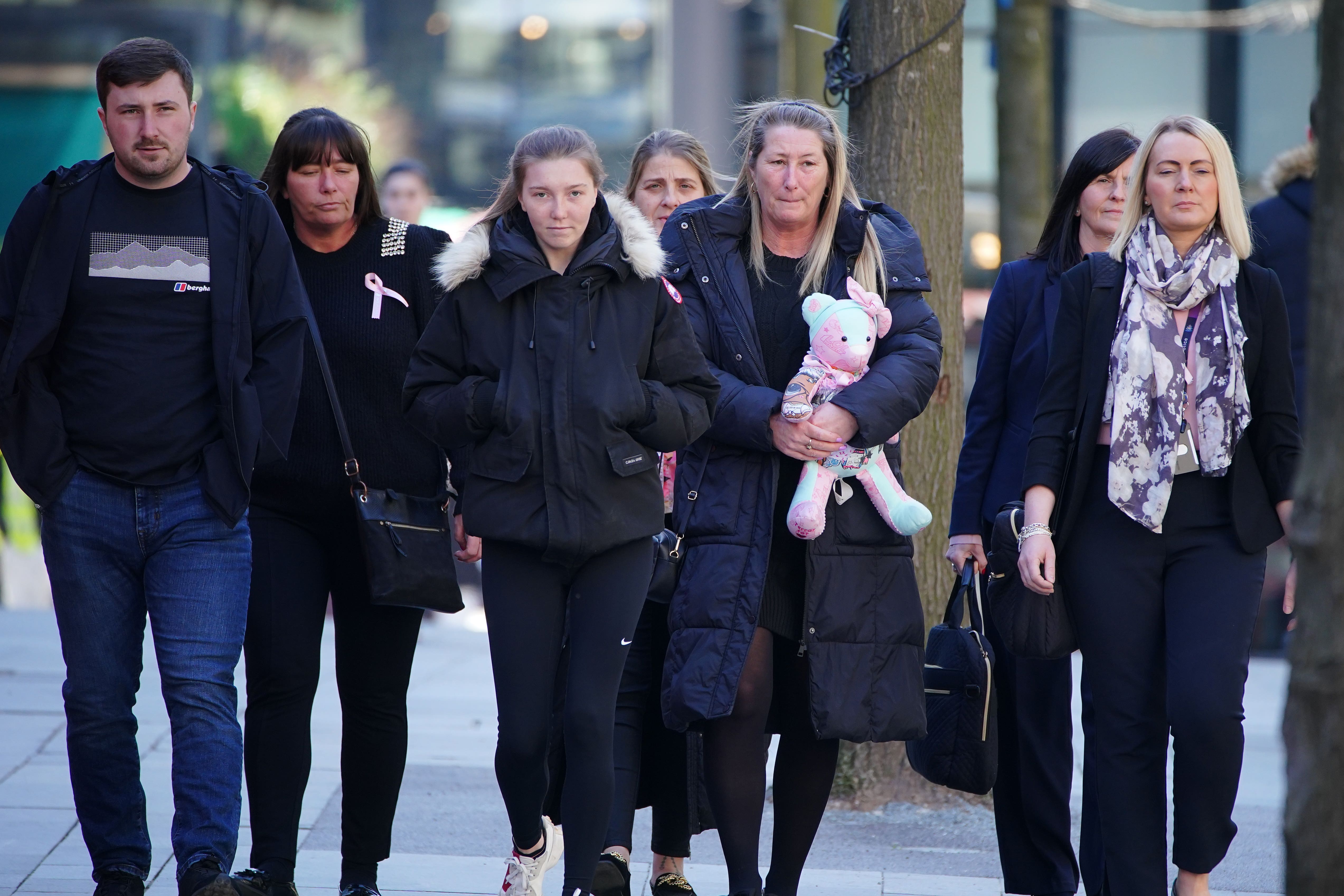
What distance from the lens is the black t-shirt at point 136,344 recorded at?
3701 mm

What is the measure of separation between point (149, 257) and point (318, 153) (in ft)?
1.72

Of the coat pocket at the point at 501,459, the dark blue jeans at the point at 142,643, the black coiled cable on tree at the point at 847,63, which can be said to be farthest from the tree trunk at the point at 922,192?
the dark blue jeans at the point at 142,643

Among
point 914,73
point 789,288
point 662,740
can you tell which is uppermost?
point 914,73

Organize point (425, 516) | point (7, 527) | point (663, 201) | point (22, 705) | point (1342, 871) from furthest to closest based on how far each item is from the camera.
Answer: point (7, 527) → point (22, 705) → point (663, 201) → point (425, 516) → point (1342, 871)

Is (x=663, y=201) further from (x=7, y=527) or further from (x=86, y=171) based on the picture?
(x=7, y=527)

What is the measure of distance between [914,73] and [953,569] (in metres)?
1.61

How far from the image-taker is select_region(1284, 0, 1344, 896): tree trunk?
2129 mm

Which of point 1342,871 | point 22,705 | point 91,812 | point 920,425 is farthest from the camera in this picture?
point 22,705

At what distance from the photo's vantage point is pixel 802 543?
399 centimetres

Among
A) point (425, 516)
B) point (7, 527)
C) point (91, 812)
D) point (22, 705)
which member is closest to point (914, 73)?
point (425, 516)

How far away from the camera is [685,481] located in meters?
4.04

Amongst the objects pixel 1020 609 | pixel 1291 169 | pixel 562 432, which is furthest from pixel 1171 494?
pixel 1291 169

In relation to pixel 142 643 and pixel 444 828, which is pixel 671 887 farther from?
pixel 142 643

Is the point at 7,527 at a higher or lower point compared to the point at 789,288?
lower
